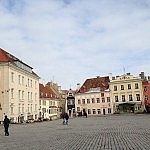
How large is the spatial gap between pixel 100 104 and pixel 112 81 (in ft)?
23.1

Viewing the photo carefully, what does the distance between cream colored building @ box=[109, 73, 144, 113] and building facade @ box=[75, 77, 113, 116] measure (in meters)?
1.85

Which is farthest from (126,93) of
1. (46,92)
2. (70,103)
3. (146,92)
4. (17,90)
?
(17,90)

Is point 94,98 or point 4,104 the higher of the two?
point 94,98

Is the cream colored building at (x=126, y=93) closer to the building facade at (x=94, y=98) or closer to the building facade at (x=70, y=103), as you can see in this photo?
the building facade at (x=94, y=98)

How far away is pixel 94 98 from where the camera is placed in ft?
255

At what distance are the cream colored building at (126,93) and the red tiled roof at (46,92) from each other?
1790 cm

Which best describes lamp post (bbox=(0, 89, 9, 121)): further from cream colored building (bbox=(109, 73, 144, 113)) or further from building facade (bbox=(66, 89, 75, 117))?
building facade (bbox=(66, 89, 75, 117))

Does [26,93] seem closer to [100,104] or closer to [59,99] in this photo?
[100,104]

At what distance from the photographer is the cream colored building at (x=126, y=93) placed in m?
72.8

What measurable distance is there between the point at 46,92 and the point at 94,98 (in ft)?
45.1

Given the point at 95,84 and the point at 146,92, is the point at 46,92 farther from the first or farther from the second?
the point at 146,92

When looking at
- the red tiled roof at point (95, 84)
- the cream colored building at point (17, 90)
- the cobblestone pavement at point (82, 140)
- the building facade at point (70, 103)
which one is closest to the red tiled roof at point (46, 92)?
the building facade at point (70, 103)

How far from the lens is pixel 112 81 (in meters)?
76.3

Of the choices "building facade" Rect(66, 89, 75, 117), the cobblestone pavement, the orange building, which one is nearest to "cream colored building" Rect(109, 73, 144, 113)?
the orange building
